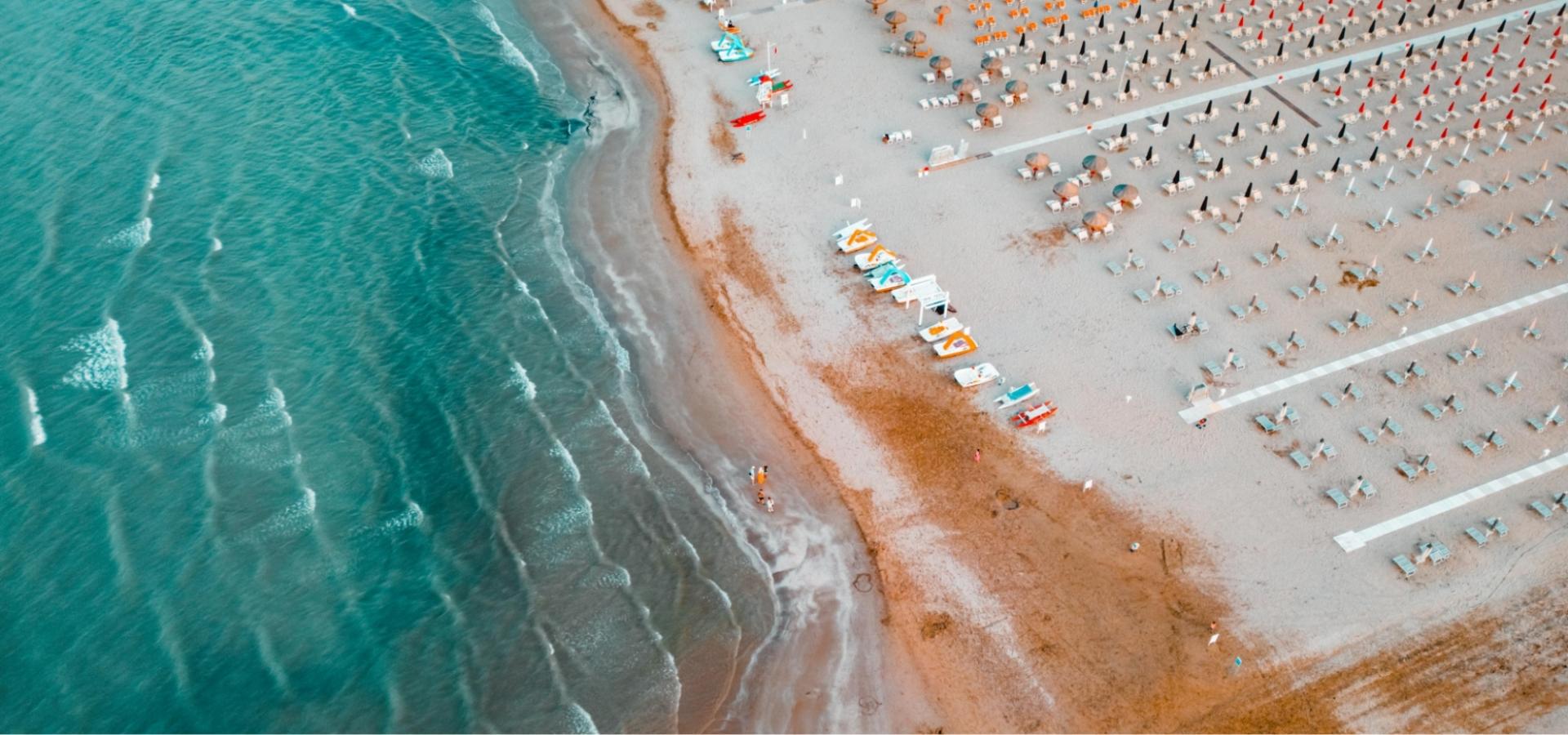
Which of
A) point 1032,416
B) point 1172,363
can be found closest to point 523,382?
point 1032,416

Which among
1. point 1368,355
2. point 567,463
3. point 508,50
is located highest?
point 508,50

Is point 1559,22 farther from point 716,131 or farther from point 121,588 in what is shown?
point 121,588

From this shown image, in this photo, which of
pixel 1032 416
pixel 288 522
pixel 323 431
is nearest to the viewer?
pixel 288 522

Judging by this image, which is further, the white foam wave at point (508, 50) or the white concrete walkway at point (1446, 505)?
the white foam wave at point (508, 50)

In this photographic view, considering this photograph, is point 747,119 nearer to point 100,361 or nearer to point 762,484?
point 762,484

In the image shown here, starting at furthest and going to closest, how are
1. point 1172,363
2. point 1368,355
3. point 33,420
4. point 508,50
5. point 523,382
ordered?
point 508,50
point 523,382
point 1368,355
point 1172,363
point 33,420

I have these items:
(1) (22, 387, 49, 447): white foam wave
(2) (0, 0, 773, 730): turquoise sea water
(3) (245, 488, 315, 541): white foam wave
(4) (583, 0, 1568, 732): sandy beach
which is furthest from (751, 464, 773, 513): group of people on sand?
(1) (22, 387, 49, 447): white foam wave

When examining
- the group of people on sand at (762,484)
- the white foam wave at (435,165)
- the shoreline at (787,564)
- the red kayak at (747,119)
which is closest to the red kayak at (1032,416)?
the shoreline at (787,564)

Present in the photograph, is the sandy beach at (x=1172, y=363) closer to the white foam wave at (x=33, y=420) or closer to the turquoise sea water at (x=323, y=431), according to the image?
the turquoise sea water at (x=323, y=431)
